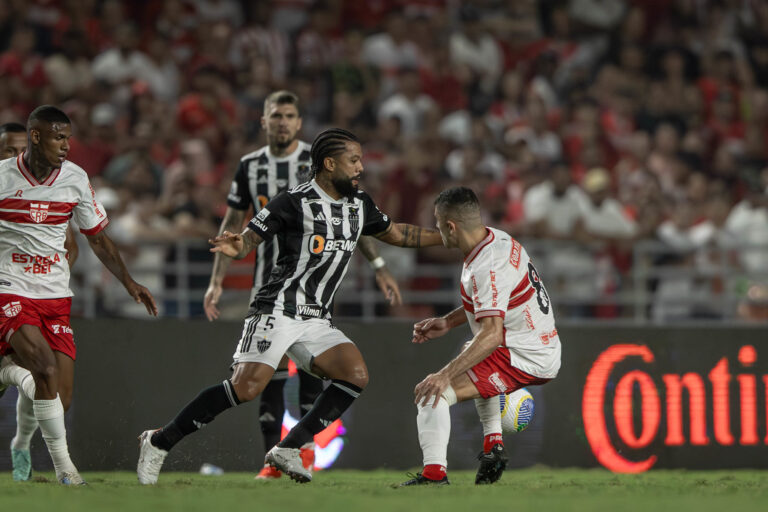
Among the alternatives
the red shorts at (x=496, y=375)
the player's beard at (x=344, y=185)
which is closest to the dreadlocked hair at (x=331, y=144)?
the player's beard at (x=344, y=185)

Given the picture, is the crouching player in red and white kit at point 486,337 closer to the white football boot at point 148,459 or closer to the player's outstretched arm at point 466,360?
the player's outstretched arm at point 466,360

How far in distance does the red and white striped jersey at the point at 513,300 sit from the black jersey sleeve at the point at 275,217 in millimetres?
1060

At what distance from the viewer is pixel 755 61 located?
16.3m

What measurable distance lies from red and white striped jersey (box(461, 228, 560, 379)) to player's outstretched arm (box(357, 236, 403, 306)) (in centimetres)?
68

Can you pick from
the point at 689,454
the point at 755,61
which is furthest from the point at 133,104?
the point at 755,61

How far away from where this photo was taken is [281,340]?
22.1ft

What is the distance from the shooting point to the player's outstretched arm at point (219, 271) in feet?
25.5

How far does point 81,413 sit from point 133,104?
5.01m

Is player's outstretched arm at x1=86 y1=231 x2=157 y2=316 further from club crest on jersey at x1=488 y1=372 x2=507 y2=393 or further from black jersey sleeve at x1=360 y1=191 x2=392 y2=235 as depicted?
club crest on jersey at x1=488 y1=372 x2=507 y2=393

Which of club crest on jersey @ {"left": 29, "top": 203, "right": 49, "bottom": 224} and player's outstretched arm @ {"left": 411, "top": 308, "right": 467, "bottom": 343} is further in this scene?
player's outstretched arm @ {"left": 411, "top": 308, "right": 467, "bottom": 343}

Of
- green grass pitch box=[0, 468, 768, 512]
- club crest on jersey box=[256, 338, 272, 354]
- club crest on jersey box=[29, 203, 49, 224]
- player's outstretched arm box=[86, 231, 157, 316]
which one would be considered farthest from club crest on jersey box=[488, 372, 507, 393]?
club crest on jersey box=[29, 203, 49, 224]

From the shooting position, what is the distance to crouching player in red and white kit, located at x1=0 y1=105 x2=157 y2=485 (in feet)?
21.8

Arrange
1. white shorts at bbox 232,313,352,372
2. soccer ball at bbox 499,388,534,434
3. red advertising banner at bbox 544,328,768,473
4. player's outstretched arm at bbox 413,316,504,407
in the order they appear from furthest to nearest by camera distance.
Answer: red advertising banner at bbox 544,328,768,473, soccer ball at bbox 499,388,534,434, white shorts at bbox 232,313,352,372, player's outstretched arm at bbox 413,316,504,407

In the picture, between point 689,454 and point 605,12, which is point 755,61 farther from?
point 689,454
